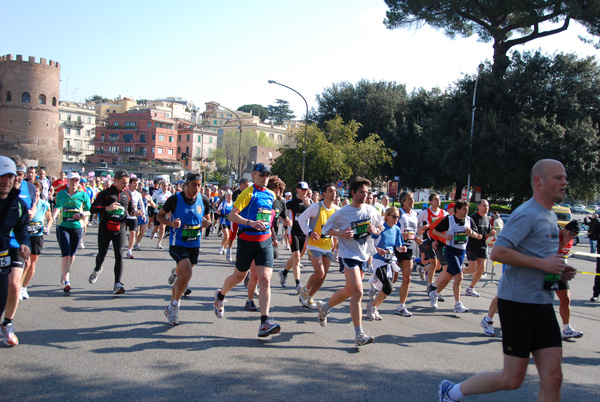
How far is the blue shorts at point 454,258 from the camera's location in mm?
7918

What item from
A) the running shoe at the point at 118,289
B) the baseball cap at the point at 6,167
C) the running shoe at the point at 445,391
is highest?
the baseball cap at the point at 6,167

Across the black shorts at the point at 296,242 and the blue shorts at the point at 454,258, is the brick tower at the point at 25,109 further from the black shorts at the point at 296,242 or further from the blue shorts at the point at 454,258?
the blue shorts at the point at 454,258

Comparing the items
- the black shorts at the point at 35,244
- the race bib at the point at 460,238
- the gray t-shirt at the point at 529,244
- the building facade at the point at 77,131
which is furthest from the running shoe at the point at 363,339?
the building facade at the point at 77,131

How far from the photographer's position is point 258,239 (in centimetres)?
613

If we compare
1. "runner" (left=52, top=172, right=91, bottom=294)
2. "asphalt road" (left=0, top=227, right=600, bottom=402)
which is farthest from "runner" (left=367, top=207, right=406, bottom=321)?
"runner" (left=52, top=172, right=91, bottom=294)

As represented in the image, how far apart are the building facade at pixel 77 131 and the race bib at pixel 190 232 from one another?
111934 mm

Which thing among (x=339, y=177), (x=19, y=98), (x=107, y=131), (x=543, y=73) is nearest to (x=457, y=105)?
(x=543, y=73)

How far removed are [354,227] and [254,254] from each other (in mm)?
1259

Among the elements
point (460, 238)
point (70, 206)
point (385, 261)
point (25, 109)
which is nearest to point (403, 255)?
point (385, 261)

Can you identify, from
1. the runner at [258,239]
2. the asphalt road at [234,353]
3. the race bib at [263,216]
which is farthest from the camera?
the race bib at [263,216]

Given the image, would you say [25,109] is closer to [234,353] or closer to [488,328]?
[234,353]

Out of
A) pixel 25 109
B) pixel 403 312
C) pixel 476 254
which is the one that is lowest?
pixel 403 312

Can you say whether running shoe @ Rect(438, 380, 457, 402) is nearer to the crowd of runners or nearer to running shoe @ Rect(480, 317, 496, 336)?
the crowd of runners

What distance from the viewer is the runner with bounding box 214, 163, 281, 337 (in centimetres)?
586
